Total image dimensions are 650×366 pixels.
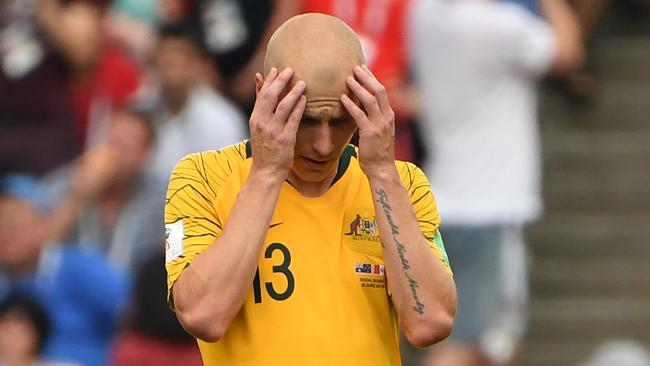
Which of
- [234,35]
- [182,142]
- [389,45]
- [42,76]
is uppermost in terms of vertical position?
[234,35]

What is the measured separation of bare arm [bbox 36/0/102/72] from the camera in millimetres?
9758

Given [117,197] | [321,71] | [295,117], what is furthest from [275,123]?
[117,197]

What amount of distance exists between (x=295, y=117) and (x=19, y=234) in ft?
17.7

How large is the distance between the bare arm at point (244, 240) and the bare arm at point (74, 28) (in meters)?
5.84

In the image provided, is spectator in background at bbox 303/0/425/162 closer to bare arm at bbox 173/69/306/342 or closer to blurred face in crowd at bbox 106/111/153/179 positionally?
blurred face in crowd at bbox 106/111/153/179

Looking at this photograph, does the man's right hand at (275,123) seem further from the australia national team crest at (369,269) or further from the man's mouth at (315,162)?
the australia national team crest at (369,269)

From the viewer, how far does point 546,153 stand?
10820mm

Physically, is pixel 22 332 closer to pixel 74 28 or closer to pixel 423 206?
pixel 74 28

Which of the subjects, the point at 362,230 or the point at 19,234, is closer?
the point at 362,230

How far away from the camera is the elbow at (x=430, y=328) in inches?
165

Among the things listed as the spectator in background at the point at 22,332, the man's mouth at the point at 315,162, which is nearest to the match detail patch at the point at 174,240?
the man's mouth at the point at 315,162

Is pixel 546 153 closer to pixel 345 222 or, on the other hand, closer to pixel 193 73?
pixel 193 73

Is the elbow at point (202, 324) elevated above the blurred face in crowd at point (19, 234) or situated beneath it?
situated beneath

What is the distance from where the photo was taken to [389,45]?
912cm
